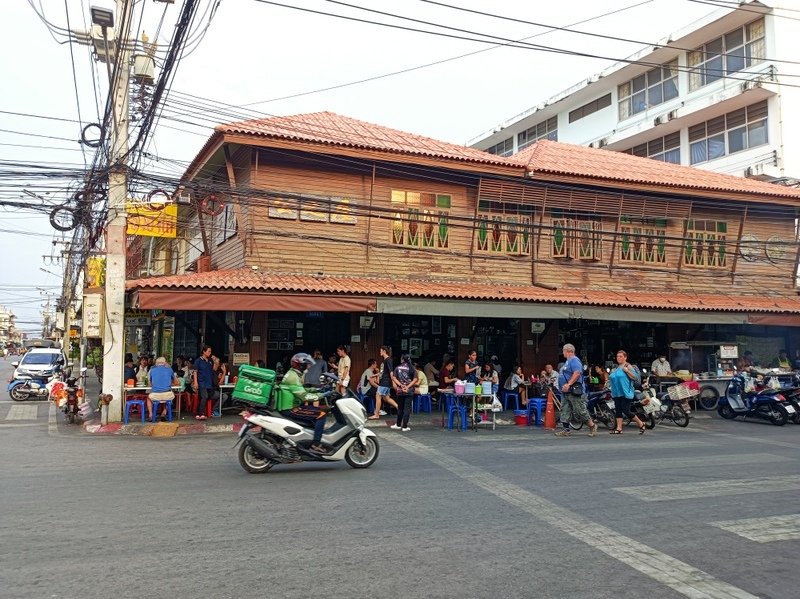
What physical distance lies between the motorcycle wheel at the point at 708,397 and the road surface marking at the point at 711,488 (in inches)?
394

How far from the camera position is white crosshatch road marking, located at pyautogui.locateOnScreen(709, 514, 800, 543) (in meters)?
5.52

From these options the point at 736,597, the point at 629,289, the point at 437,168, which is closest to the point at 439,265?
the point at 437,168

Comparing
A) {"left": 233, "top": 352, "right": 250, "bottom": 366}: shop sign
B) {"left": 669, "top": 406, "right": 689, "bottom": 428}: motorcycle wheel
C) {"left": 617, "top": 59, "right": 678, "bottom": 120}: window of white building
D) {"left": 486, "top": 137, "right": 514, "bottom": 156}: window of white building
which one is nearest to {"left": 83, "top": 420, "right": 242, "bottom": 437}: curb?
{"left": 233, "top": 352, "right": 250, "bottom": 366}: shop sign

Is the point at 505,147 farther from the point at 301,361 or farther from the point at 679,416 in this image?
the point at 301,361

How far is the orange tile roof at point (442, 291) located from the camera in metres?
13.4

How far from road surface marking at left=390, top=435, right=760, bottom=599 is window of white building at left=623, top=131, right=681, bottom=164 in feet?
90.3

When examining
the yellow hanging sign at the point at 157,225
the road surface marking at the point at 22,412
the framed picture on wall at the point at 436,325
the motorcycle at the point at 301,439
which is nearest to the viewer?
the motorcycle at the point at 301,439

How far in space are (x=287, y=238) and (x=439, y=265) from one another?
4.51 m

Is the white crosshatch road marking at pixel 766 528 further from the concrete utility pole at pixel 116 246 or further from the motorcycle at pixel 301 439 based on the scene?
the concrete utility pole at pixel 116 246

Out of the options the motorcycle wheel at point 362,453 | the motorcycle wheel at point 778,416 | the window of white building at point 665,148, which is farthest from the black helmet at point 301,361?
the window of white building at point 665,148

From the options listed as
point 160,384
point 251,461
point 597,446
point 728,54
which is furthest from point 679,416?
point 728,54

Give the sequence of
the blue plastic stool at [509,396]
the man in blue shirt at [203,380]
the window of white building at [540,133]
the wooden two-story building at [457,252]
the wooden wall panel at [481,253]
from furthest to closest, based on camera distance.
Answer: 1. the window of white building at [540,133]
2. the blue plastic stool at [509,396]
3. the wooden wall panel at [481,253]
4. the wooden two-story building at [457,252]
5. the man in blue shirt at [203,380]

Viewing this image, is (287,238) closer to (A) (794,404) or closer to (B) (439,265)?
(B) (439,265)

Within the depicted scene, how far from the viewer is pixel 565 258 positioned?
62.7 ft
